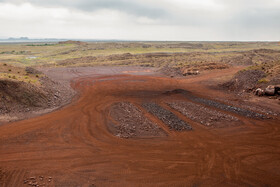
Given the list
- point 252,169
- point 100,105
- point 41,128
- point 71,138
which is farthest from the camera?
point 100,105

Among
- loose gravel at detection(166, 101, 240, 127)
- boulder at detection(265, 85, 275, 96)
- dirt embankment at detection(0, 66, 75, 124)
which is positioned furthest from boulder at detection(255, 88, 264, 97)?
dirt embankment at detection(0, 66, 75, 124)

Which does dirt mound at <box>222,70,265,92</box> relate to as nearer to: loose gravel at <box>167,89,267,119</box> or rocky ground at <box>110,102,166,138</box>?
loose gravel at <box>167,89,267,119</box>

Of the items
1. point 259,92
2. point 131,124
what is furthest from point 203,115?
point 259,92

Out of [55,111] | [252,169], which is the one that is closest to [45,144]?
[55,111]

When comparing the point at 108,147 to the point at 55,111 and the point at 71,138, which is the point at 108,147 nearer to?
the point at 71,138

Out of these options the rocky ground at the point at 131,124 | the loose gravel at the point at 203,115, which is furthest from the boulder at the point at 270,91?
the rocky ground at the point at 131,124

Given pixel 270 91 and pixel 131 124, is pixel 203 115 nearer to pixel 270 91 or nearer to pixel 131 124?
pixel 131 124

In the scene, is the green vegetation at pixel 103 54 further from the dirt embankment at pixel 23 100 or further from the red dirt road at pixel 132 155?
the red dirt road at pixel 132 155
